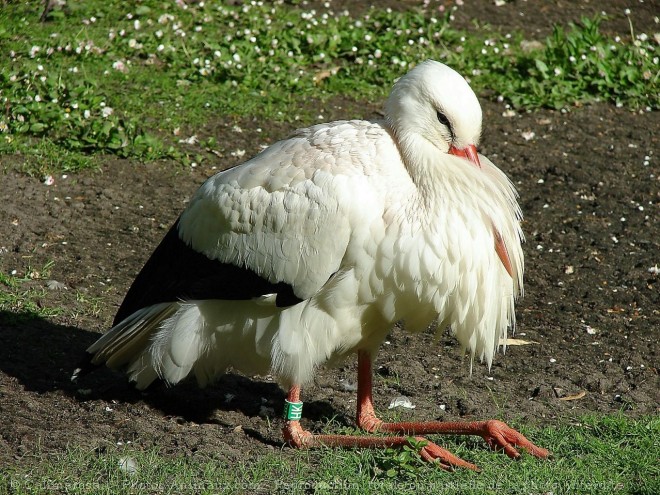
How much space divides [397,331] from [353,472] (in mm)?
1789

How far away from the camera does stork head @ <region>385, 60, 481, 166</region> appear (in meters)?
4.31

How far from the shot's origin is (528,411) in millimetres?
4961

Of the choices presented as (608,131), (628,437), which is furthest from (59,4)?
(628,437)

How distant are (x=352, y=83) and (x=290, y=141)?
434 cm

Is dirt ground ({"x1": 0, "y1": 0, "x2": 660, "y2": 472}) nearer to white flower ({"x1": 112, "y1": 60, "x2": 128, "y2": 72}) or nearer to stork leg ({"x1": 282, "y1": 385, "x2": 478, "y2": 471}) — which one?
stork leg ({"x1": 282, "y1": 385, "x2": 478, "y2": 471})

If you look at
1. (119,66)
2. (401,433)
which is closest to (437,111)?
(401,433)

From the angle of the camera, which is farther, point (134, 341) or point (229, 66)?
point (229, 66)

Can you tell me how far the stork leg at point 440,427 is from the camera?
4328 mm

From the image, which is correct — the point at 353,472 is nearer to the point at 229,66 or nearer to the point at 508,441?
the point at 508,441

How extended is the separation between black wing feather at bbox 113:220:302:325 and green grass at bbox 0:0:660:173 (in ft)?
9.46

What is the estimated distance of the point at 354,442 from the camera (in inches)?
177

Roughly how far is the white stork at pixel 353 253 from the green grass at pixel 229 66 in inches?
129

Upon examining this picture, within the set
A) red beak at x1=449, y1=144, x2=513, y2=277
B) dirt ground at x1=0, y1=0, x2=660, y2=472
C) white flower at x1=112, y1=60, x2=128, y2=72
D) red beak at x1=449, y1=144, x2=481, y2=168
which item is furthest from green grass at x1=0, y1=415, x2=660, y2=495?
white flower at x1=112, y1=60, x2=128, y2=72

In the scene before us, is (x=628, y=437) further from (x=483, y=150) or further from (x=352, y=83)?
(x=352, y=83)
